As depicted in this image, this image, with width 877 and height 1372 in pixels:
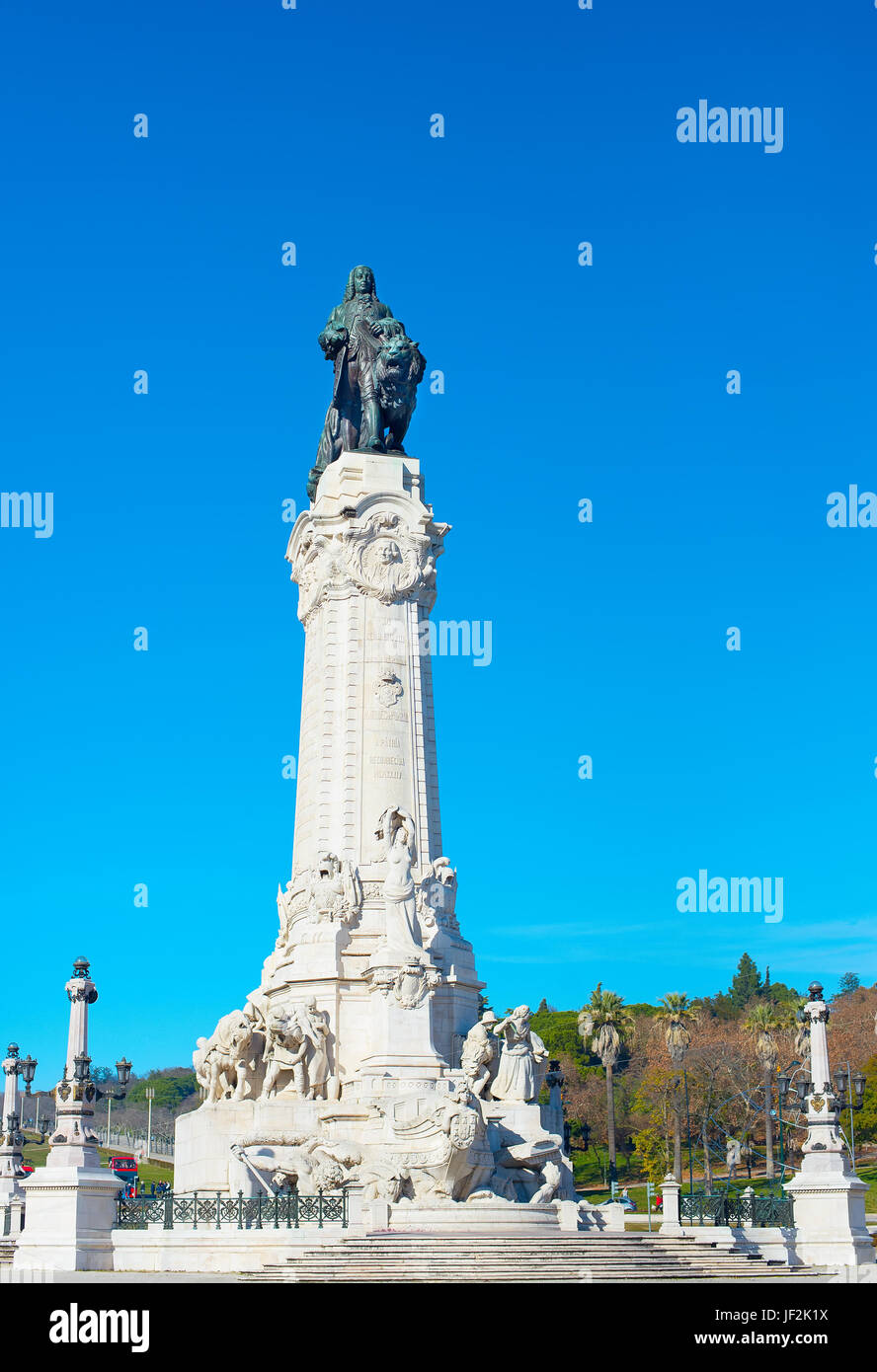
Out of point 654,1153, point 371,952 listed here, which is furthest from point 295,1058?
point 654,1153

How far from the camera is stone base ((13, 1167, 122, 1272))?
26.2 m

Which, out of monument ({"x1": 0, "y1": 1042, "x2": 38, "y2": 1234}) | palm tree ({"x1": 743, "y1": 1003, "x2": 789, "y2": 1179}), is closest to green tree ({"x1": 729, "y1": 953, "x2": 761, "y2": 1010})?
palm tree ({"x1": 743, "y1": 1003, "x2": 789, "y2": 1179})

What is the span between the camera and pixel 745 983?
120438 millimetres

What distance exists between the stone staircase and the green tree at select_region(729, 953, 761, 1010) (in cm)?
9198

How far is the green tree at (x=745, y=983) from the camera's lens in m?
118

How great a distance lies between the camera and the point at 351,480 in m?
40.3

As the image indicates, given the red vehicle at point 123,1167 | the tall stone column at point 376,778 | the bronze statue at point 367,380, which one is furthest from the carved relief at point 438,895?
the red vehicle at point 123,1167

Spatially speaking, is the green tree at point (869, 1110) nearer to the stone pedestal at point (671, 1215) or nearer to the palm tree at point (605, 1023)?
the palm tree at point (605, 1023)

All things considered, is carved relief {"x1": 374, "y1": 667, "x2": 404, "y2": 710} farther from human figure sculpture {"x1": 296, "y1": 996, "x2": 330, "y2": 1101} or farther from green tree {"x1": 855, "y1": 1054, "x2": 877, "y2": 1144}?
green tree {"x1": 855, "y1": 1054, "x2": 877, "y2": 1144}

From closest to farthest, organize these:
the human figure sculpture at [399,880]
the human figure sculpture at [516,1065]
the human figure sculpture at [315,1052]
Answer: the human figure sculpture at [516,1065]
the human figure sculpture at [315,1052]
the human figure sculpture at [399,880]

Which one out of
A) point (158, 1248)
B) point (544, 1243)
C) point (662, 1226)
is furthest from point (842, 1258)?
point (158, 1248)

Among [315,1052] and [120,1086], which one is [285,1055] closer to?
[315,1052]

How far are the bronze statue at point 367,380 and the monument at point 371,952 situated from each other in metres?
0.06

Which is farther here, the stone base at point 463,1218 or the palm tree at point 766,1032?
the palm tree at point 766,1032
